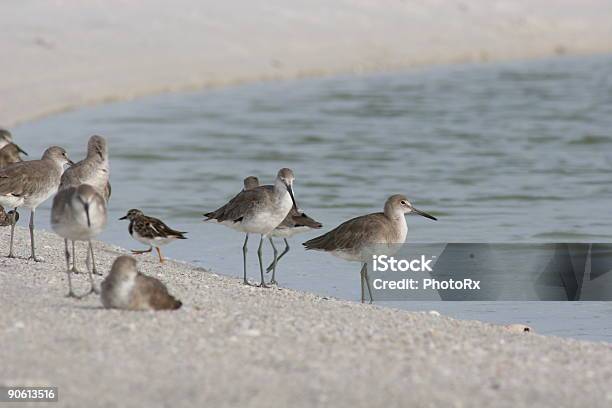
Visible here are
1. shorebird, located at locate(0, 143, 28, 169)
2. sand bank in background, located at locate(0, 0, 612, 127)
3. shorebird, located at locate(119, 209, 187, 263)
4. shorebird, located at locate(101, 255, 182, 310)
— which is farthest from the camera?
sand bank in background, located at locate(0, 0, 612, 127)

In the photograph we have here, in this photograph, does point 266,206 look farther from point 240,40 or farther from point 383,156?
point 240,40

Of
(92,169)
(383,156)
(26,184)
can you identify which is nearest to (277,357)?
(92,169)

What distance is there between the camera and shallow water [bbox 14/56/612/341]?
1339cm

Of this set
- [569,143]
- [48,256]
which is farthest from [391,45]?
[48,256]

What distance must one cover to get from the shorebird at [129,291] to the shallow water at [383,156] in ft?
10.1

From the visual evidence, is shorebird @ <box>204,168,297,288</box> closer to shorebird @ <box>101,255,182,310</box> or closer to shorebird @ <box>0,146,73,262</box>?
shorebird @ <box>0,146,73,262</box>

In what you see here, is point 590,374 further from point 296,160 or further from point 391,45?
point 391,45

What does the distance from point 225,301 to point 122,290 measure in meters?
Answer: 1.03

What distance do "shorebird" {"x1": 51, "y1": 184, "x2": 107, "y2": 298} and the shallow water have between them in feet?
9.67

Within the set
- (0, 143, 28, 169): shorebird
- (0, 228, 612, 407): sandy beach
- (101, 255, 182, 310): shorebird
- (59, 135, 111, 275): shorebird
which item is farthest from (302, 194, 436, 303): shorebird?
(0, 143, 28, 169): shorebird

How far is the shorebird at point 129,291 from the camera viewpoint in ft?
26.7

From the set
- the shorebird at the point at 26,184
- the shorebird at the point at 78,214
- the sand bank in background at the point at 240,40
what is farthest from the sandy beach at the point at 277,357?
the sand bank in background at the point at 240,40

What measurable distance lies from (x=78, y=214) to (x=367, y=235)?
275cm

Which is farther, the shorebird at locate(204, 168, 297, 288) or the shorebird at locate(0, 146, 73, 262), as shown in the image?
the shorebird at locate(0, 146, 73, 262)
